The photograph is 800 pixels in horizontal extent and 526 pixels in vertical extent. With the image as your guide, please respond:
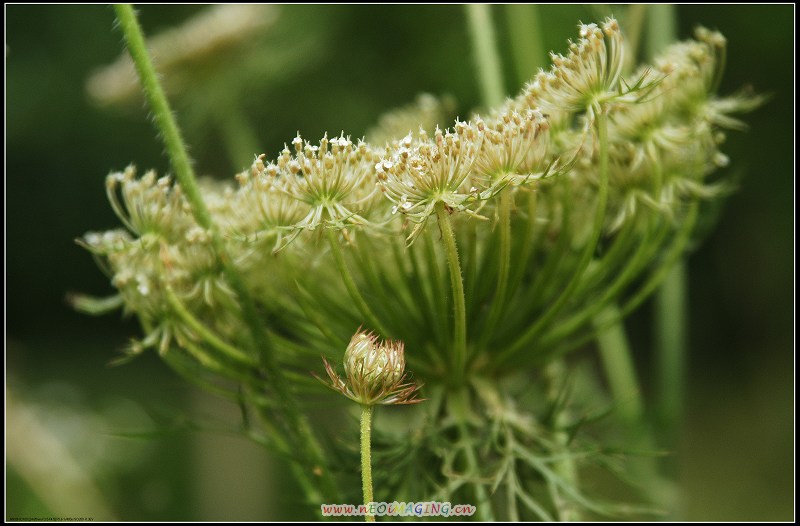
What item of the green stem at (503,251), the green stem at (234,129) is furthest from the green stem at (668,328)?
A: the green stem at (234,129)

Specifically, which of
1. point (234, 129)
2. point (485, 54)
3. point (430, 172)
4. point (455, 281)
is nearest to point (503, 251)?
point (455, 281)

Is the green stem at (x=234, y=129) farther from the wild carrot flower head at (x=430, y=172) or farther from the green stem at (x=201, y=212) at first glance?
the wild carrot flower head at (x=430, y=172)

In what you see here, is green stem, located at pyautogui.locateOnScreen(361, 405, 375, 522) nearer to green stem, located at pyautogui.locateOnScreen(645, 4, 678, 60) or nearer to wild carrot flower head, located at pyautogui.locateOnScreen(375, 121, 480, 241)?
wild carrot flower head, located at pyautogui.locateOnScreen(375, 121, 480, 241)

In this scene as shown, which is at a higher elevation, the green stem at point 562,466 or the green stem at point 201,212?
the green stem at point 201,212

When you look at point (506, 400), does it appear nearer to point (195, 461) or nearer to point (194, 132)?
point (194, 132)

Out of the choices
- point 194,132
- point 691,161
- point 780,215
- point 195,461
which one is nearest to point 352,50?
point 194,132

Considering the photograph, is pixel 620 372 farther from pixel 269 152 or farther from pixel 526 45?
pixel 269 152

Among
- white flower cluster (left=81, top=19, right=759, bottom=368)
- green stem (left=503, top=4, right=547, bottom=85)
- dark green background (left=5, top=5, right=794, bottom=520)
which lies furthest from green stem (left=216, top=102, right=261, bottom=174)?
white flower cluster (left=81, top=19, right=759, bottom=368)

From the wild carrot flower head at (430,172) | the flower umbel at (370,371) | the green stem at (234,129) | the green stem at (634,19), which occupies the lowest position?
the flower umbel at (370,371)
